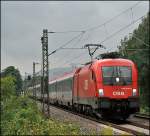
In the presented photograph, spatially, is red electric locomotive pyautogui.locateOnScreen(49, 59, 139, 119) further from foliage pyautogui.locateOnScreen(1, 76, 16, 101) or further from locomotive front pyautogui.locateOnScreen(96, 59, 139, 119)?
foliage pyautogui.locateOnScreen(1, 76, 16, 101)

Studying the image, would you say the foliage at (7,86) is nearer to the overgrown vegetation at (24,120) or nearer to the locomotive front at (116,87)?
the overgrown vegetation at (24,120)

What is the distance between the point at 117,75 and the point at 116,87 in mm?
656

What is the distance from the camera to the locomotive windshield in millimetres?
26969

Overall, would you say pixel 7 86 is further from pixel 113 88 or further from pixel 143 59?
pixel 143 59

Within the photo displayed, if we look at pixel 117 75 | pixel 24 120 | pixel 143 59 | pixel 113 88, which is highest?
pixel 143 59

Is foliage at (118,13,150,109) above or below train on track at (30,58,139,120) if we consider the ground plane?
above

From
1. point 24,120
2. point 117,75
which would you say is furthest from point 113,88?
point 24,120

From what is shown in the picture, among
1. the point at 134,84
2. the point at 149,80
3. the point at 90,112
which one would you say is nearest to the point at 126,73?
the point at 134,84

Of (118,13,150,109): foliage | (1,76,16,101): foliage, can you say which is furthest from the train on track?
(118,13,150,109): foliage

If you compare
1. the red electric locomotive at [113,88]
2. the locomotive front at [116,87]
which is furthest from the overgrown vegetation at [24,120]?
the locomotive front at [116,87]

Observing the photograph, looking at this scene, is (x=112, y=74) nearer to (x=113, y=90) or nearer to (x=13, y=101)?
(x=113, y=90)

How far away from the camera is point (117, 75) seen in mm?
27172

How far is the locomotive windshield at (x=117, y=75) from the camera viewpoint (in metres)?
27.0

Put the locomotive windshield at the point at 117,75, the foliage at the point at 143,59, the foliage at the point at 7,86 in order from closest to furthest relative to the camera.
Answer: the locomotive windshield at the point at 117,75 → the foliage at the point at 7,86 → the foliage at the point at 143,59
